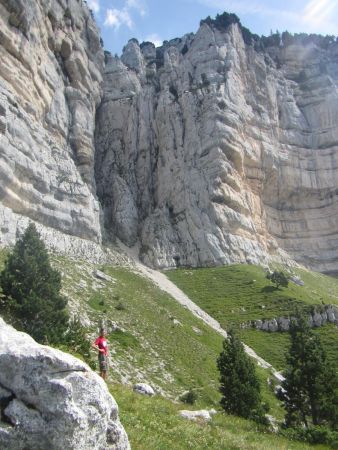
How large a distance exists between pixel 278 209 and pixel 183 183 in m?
28.6

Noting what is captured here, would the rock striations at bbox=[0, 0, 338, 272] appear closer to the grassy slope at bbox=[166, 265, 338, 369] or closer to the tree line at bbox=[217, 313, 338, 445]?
the grassy slope at bbox=[166, 265, 338, 369]

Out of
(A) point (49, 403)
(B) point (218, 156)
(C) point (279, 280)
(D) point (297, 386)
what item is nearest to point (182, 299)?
(C) point (279, 280)

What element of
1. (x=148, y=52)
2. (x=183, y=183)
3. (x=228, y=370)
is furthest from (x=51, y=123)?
(x=148, y=52)

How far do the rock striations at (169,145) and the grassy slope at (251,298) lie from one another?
703cm

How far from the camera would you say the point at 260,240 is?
3713 inches

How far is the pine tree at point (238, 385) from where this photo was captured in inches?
1106

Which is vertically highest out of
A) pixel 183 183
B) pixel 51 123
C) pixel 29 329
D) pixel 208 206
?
pixel 51 123

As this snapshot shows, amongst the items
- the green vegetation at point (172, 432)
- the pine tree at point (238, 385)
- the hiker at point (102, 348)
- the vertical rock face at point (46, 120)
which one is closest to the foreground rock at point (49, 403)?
the green vegetation at point (172, 432)

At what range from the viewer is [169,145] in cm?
10525

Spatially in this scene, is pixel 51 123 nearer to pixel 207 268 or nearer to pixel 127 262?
pixel 127 262

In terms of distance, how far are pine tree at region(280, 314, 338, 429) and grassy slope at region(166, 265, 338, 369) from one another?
56.7 feet

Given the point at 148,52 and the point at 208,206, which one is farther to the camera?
the point at 148,52

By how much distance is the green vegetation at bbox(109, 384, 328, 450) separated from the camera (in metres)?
11.1

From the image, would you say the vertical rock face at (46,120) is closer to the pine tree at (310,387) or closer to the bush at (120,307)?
the bush at (120,307)
